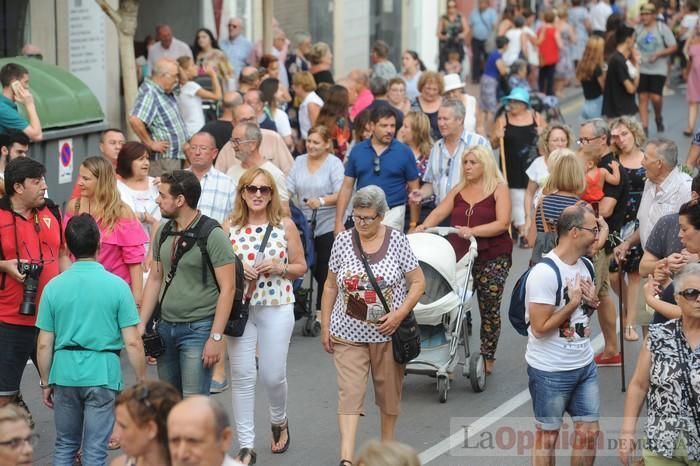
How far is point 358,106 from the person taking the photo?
1631cm

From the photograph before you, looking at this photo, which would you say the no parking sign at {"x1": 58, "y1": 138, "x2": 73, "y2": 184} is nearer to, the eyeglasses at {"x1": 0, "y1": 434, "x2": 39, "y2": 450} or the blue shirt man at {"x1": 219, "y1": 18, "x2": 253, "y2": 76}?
the eyeglasses at {"x1": 0, "y1": 434, "x2": 39, "y2": 450}

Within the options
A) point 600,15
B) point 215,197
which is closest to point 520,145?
point 215,197

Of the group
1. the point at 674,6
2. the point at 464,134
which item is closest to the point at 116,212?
the point at 464,134

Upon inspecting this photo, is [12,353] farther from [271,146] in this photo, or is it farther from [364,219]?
[271,146]

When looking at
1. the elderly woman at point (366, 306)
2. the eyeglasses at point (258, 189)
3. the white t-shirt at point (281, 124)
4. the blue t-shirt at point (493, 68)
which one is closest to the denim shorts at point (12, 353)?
the eyeglasses at point (258, 189)

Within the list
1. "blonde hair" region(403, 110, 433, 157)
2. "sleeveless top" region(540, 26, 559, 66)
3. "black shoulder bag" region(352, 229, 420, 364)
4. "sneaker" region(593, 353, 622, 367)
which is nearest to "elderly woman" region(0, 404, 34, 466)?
"black shoulder bag" region(352, 229, 420, 364)

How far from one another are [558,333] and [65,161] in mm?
7340

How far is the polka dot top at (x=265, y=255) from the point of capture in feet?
27.6

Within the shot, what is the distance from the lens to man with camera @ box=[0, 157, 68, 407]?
7895 millimetres

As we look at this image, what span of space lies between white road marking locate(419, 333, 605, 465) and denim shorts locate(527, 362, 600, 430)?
52.5 inches

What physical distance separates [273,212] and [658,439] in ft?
10.6

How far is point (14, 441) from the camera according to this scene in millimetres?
5246

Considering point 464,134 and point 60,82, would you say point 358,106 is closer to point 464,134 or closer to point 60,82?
point 60,82

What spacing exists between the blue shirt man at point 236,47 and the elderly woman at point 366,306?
13.9 metres
